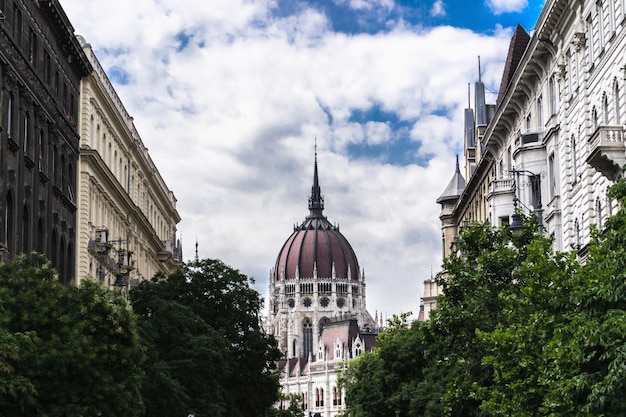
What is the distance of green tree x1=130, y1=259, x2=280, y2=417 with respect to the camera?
179 ft

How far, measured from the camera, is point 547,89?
57000mm

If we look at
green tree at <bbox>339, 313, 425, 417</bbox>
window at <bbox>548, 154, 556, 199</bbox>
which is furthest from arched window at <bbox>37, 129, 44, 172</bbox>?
green tree at <bbox>339, 313, 425, 417</bbox>

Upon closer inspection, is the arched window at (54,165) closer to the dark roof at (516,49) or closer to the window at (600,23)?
the window at (600,23)

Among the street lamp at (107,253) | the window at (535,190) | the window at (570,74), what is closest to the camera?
the window at (570,74)

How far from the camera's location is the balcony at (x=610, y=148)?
40.7 m

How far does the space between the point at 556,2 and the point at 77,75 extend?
2289 centimetres

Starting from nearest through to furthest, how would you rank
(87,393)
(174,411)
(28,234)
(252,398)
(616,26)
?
(87,393), (616,26), (28,234), (174,411), (252,398)

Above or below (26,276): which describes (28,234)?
above

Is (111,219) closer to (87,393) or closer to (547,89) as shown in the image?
(547,89)

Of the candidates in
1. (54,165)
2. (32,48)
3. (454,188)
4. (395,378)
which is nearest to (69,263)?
(54,165)

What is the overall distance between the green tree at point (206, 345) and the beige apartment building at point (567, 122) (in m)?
13.8

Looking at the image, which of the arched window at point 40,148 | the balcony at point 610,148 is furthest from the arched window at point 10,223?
Answer: the balcony at point 610,148

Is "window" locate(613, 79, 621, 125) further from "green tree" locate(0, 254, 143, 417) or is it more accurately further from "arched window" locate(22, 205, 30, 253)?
"arched window" locate(22, 205, 30, 253)

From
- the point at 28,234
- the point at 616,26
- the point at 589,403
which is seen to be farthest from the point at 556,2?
the point at 589,403
